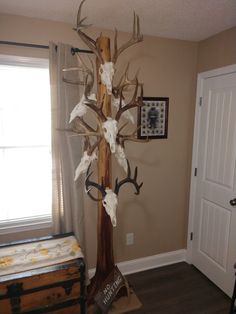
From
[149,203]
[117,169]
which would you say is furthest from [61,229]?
[149,203]

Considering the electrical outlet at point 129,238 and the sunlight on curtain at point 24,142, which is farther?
the electrical outlet at point 129,238

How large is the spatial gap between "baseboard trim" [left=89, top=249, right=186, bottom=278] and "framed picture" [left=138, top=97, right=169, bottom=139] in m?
1.41

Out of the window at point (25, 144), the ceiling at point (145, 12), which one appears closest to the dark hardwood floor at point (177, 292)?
the window at point (25, 144)

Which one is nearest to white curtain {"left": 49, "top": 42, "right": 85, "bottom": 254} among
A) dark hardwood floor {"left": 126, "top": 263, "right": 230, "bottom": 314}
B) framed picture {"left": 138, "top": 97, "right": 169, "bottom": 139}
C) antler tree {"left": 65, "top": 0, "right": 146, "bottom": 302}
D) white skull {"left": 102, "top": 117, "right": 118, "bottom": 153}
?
antler tree {"left": 65, "top": 0, "right": 146, "bottom": 302}

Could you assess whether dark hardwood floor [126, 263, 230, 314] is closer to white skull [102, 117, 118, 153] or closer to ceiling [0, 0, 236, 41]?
white skull [102, 117, 118, 153]

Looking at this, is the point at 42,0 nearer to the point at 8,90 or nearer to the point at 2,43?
the point at 2,43

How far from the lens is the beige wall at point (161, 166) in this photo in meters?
2.49

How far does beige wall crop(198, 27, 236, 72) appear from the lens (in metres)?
2.22

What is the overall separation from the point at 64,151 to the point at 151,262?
1682 millimetres

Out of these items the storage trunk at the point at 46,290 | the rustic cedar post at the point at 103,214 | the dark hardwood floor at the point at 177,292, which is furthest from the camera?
the dark hardwood floor at the point at 177,292

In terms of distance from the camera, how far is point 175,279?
2.62 meters

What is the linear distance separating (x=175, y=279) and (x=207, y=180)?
1.13 meters

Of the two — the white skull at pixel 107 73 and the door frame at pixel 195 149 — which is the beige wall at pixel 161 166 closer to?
the door frame at pixel 195 149

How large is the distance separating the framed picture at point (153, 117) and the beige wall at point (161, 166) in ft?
0.24
